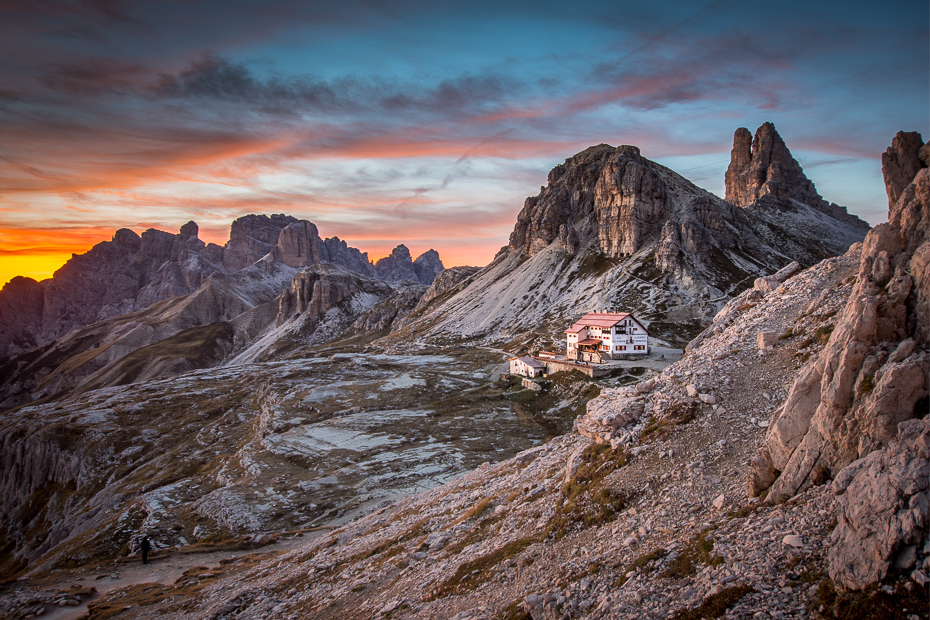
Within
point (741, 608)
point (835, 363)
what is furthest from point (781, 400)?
point (741, 608)

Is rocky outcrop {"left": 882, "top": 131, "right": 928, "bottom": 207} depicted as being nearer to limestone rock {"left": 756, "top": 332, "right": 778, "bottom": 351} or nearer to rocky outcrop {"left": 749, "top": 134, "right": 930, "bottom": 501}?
rocky outcrop {"left": 749, "top": 134, "right": 930, "bottom": 501}

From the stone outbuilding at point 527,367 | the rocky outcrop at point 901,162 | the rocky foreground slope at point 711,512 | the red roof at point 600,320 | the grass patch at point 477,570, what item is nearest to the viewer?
the rocky foreground slope at point 711,512

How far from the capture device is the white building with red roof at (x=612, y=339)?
93681 millimetres

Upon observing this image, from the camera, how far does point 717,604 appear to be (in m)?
12.3

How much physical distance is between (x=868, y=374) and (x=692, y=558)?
7.92m

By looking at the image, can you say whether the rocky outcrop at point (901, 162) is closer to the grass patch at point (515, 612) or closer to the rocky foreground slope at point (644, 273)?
the grass patch at point (515, 612)

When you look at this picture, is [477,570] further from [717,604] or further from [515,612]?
[717,604]

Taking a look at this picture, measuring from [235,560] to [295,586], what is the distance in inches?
631

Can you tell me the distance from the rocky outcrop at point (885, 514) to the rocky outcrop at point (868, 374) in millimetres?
1060

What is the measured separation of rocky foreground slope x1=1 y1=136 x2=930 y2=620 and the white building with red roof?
6335cm

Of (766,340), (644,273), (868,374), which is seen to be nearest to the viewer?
(868,374)

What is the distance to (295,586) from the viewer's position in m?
27.4

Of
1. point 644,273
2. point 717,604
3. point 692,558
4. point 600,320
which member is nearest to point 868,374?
point 692,558

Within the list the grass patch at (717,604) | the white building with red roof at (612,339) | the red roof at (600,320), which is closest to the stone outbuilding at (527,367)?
the white building with red roof at (612,339)
